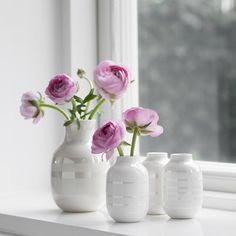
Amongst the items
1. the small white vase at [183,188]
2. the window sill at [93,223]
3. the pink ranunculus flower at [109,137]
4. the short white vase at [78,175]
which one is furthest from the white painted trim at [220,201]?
the pink ranunculus flower at [109,137]

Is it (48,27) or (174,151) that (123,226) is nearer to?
(174,151)

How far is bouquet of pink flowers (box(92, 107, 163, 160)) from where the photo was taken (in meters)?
1.69

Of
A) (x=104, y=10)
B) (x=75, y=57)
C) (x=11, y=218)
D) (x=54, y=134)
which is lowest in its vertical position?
(x=11, y=218)

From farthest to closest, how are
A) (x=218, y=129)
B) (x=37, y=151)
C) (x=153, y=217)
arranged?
(x=37, y=151)
(x=218, y=129)
(x=153, y=217)

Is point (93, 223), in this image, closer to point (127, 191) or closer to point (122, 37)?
point (127, 191)

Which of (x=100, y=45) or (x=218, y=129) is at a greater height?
(x=100, y=45)

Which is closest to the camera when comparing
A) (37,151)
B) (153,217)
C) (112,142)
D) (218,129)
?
(112,142)

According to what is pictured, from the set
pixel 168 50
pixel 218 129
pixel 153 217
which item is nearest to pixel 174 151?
pixel 218 129

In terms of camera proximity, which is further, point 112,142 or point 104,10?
point 104,10

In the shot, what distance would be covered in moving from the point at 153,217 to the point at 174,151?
538 millimetres

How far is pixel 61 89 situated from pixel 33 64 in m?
0.55

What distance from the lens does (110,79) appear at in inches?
68.4

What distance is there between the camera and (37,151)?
2.36 metres

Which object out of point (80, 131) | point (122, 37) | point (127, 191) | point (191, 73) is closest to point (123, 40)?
point (122, 37)
